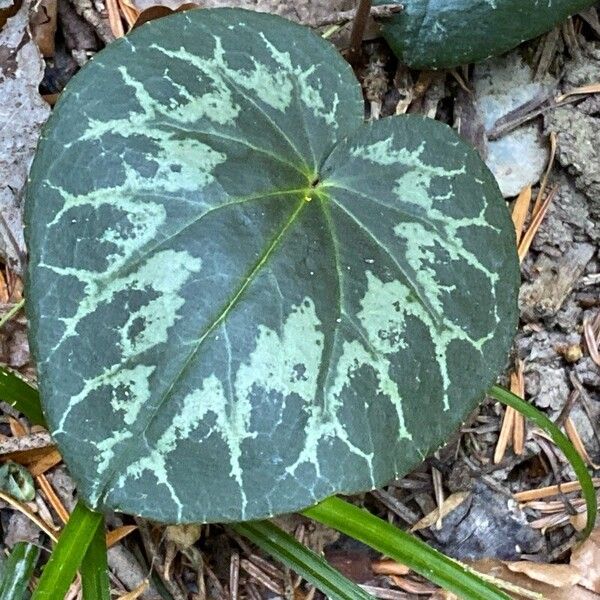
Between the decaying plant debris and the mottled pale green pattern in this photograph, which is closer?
the mottled pale green pattern

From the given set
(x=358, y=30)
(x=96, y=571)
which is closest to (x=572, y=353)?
(x=358, y=30)

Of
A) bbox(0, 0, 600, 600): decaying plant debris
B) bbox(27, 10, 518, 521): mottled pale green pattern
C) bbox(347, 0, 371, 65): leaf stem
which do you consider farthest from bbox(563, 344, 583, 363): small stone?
bbox(347, 0, 371, 65): leaf stem

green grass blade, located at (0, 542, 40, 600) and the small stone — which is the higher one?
green grass blade, located at (0, 542, 40, 600)

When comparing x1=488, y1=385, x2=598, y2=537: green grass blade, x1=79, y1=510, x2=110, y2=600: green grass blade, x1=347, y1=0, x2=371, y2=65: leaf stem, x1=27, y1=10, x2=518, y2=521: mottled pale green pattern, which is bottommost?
x1=488, y1=385, x2=598, y2=537: green grass blade

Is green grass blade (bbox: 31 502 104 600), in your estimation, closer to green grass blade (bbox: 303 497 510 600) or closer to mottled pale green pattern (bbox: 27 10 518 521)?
mottled pale green pattern (bbox: 27 10 518 521)

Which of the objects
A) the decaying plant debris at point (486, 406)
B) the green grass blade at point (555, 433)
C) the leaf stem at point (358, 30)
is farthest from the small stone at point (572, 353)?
the leaf stem at point (358, 30)

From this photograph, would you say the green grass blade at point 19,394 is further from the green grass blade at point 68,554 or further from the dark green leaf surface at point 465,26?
the dark green leaf surface at point 465,26
